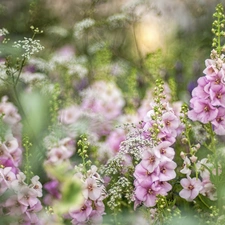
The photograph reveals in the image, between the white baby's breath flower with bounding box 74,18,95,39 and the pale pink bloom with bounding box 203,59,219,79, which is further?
the white baby's breath flower with bounding box 74,18,95,39

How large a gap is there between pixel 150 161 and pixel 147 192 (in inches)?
2.2

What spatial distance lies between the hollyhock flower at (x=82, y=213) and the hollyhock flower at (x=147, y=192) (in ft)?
0.27

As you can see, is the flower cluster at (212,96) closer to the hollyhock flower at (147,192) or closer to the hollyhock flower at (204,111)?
the hollyhock flower at (204,111)

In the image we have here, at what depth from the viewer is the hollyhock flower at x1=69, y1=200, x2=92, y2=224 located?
1.04 m

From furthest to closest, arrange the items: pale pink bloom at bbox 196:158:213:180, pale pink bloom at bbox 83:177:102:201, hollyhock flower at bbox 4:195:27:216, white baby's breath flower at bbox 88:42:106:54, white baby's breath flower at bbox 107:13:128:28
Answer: white baby's breath flower at bbox 107:13:128:28 → white baby's breath flower at bbox 88:42:106:54 → pale pink bloom at bbox 196:158:213:180 → pale pink bloom at bbox 83:177:102:201 → hollyhock flower at bbox 4:195:27:216

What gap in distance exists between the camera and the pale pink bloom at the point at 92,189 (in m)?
1.03

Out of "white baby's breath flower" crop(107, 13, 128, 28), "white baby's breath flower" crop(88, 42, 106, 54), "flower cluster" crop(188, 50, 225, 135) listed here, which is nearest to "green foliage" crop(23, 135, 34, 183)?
"flower cluster" crop(188, 50, 225, 135)

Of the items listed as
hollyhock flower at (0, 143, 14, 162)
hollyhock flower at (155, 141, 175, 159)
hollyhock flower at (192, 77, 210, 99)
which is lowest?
hollyhock flower at (155, 141, 175, 159)

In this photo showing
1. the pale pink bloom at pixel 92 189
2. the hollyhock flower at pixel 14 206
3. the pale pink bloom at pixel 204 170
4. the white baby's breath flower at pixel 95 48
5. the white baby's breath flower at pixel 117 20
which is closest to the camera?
the hollyhock flower at pixel 14 206

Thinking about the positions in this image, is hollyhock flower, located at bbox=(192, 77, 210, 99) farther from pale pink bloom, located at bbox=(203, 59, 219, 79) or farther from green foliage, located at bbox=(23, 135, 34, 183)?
green foliage, located at bbox=(23, 135, 34, 183)

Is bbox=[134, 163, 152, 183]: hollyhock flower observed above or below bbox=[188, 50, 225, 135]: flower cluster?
below

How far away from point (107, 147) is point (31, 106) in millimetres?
457

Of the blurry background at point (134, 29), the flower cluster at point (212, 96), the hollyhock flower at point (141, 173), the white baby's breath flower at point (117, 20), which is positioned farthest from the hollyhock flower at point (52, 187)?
the white baby's breath flower at point (117, 20)

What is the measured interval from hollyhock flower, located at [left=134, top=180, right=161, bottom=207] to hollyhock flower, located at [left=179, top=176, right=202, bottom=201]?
0.06 metres
